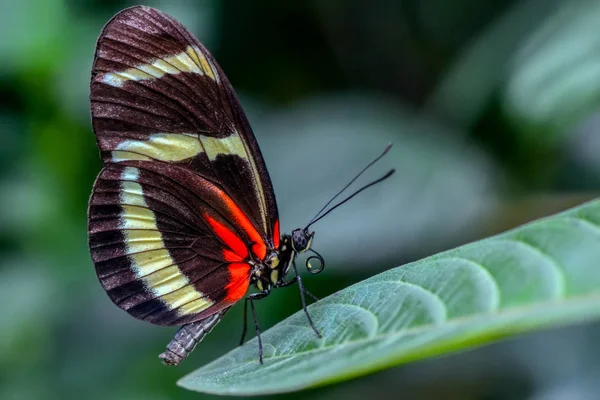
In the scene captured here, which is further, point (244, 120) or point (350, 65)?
point (350, 65)

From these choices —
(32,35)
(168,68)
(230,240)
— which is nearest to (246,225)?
(230,240)

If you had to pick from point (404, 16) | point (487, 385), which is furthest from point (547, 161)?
Answer: point (404, 16)

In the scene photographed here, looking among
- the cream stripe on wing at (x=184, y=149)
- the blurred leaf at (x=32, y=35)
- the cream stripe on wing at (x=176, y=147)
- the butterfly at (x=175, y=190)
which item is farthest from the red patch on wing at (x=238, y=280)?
the blurred leaf at (x=32, y=35)

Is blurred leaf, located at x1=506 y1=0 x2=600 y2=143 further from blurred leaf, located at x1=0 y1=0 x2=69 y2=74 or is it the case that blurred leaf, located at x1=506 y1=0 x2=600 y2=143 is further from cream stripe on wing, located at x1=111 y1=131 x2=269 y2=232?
blurred leaf, located at x1=0 y1=0 x2=69 y2=74

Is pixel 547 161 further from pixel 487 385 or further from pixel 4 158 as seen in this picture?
pixel 4 158

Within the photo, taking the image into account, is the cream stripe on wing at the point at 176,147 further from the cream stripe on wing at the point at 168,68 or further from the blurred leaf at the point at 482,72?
the blurred leaf at the point at 482,72

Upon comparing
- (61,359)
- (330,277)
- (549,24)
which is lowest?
(330,277)

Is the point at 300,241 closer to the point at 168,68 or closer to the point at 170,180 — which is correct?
the point at 170,180
